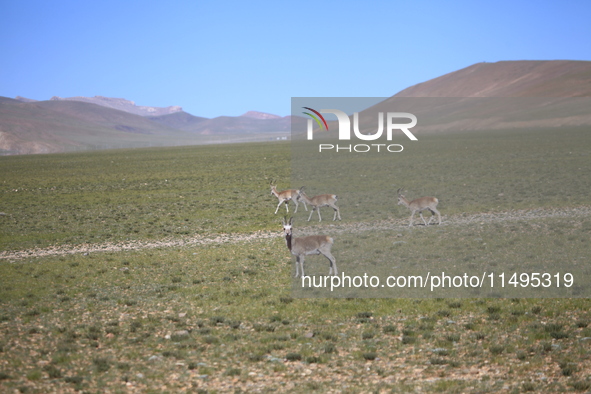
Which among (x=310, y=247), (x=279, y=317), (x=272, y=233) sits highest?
(x=310, y=247)

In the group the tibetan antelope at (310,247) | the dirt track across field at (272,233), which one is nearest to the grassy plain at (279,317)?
the dirt track across field at (272,233)

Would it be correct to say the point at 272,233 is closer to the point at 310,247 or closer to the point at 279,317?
the point at 310,247

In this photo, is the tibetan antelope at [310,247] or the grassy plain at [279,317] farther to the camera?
the tibetan antelope at [310,247]

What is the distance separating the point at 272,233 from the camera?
23047 mm

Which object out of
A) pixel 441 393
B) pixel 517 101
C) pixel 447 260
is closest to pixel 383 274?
pixel 447 260

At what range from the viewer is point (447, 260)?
15.0m

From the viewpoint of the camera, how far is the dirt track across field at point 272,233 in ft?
67.6

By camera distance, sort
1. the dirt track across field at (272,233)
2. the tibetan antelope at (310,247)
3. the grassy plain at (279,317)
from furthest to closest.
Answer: the dirt track across field at (272,233) → the tibetan antelope at (310,247) → the grassy plain at (279,317)

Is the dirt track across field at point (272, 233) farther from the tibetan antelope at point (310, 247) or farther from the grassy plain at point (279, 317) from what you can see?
the tibetan antelope at point (310, 247)

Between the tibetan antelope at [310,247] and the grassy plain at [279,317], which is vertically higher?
the tibetan antelope at [310,247]

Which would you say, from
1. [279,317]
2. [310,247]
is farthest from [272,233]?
[279,317]

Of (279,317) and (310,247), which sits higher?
(310,247)

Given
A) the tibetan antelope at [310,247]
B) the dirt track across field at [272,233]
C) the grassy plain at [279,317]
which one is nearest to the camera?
the grassy plain at [279,317]

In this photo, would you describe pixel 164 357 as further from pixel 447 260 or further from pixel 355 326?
pixel 447 260
